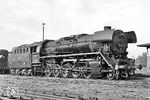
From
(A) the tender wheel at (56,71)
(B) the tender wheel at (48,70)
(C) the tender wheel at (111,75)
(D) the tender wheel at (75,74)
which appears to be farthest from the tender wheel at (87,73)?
(B) the tender wheel at (48,70)

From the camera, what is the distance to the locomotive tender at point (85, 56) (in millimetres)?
17328

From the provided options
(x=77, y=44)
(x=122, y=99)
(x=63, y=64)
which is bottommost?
(x=122, y=99)

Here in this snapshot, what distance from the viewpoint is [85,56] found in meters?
18.9

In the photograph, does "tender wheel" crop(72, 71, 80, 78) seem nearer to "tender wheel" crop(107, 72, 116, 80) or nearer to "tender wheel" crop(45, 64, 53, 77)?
"tender wheel" crop(107, 72, 116, 80)

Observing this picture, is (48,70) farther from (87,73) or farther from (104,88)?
(104,88)

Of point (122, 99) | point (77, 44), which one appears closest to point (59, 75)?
point (77, 44)

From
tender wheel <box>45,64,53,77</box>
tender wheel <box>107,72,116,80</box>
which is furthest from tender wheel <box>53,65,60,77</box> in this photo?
tender wheel <box>107,72,116,80</box>

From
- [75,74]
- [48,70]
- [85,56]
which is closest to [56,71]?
[48,70]

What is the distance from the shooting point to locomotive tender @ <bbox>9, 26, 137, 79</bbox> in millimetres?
17328

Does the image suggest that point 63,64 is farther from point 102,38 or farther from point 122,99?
point 122,99

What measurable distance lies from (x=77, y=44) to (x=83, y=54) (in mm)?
1361

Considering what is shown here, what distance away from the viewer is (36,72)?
24.1 metres

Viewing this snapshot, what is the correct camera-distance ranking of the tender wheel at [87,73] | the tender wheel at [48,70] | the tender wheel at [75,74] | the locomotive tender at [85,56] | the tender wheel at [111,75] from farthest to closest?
1. the tender wheel at [48,70]
2. the tender wheel at [75,74]
3. the tender wheel at [87,73]
4. the locomotive tender at [85,56]
5. the tender wheel at [111,75]

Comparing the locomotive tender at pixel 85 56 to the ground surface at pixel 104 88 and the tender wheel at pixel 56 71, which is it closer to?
the tender wheel at pixel 56 71
